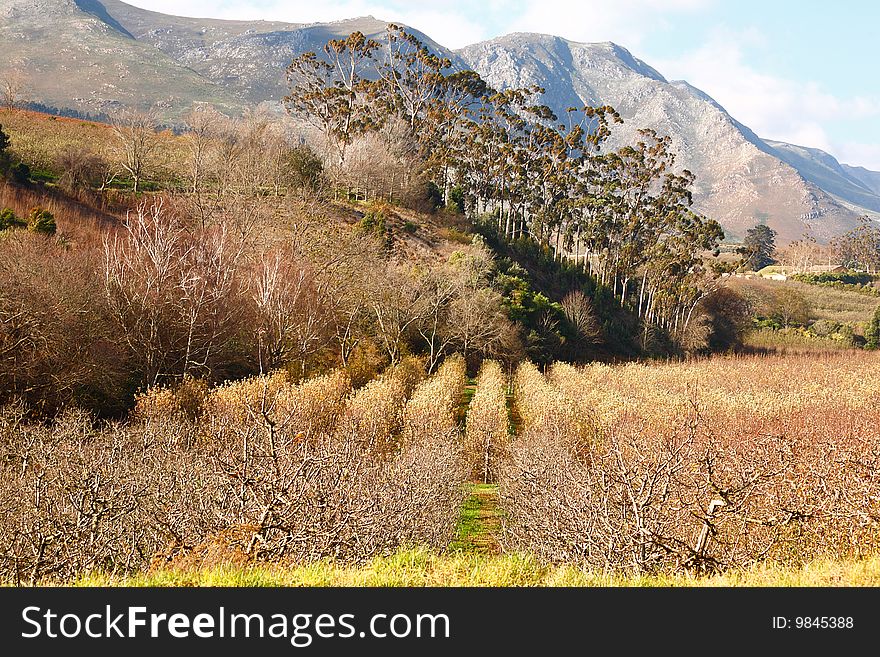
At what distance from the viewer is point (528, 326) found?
140 feet

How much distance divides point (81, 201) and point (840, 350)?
6193cm

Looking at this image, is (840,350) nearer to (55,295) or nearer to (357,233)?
(357,233)

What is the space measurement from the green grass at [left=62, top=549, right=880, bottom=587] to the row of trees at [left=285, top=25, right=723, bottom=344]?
51932 mm

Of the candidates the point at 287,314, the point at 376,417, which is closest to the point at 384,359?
the point at 287,314

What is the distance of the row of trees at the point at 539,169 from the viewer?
190 feet

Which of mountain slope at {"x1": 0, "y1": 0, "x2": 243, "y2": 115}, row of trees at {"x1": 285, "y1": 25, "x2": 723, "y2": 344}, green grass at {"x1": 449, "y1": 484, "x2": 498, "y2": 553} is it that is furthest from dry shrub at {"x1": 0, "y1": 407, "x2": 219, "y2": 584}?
mountain slope at {"x1": 0, "y1": 0, "x2": 243, "y2": 115}

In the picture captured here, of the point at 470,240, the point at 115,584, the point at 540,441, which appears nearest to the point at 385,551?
the point at 115,584

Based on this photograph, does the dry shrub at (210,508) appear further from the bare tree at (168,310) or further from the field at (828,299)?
the field at (828,299)

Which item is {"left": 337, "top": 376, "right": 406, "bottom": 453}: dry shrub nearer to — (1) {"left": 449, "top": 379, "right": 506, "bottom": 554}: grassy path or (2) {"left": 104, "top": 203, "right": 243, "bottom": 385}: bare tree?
(1) {"left": 449, "top": 379, "right": 506, "bottom": 554}: grassy path

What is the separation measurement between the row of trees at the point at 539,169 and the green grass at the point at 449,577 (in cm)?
5193

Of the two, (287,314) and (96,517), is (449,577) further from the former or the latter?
(287,314)

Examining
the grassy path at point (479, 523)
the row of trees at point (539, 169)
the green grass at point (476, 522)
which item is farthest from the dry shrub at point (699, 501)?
the row of trees at point (539, 169)

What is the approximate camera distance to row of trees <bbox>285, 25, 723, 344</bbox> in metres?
58.1

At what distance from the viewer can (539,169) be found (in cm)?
6078
